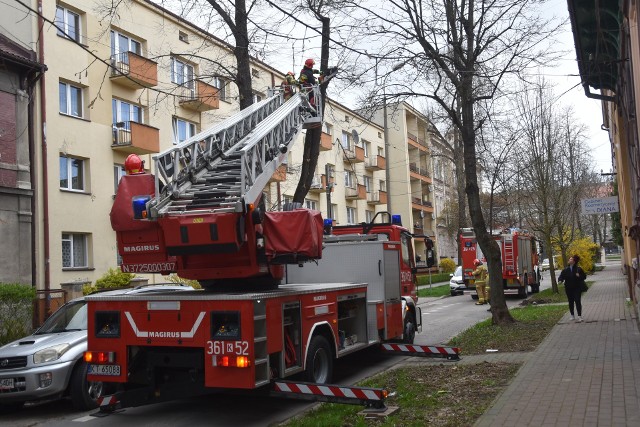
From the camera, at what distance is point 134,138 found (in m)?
23.2

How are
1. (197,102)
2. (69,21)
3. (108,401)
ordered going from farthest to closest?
(197,102), (69,21), (108,401)

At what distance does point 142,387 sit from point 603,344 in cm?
834

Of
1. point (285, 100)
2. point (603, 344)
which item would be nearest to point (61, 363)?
point (285, 100)

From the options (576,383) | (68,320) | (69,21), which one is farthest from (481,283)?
(68,320)

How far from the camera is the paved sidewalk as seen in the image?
255 inches

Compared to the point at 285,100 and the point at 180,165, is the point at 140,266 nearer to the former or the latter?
the point at 180,165

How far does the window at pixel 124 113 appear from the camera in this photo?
2345 cm

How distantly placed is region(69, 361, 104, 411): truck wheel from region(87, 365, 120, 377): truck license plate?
1.03 metres

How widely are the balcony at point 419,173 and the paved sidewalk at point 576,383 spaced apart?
44636mm

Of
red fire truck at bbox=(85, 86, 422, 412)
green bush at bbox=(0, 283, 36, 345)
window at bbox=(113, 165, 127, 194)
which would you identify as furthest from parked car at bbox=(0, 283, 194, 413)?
window at bbox=(113, 165, 127, 194)

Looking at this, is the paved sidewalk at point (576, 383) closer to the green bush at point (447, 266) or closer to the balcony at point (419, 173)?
the green bush at point (447, 266)

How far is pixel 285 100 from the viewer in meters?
11.9

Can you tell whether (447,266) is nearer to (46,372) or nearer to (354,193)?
(354,193)

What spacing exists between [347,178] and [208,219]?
3792 centimetres
